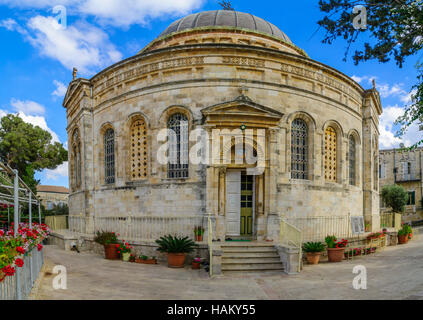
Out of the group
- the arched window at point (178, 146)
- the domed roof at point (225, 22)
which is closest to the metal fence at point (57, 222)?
the arched window at point (178, 146)

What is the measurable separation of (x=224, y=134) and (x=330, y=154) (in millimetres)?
5887

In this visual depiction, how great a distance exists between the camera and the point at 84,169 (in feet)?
47.5

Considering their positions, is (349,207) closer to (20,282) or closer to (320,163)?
(320,163)

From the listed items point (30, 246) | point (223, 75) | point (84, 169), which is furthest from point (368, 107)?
point (30, 246)

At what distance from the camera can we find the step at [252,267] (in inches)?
344

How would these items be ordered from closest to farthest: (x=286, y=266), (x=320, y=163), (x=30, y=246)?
1. (x=30, y=246)
2. (x=286, y=266)
3. (x=320, y=163)

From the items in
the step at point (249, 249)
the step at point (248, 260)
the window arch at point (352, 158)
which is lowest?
the step at point (248, 260)

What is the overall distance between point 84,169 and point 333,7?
12583 millimetres

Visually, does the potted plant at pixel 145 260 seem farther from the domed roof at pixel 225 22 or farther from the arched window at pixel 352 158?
the domed roof at pixel 225 22

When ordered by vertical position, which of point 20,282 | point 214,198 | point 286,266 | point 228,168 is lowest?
point 286,266

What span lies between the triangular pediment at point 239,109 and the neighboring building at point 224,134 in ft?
0.13

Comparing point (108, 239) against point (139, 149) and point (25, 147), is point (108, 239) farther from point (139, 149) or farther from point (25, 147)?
point (25, 147)

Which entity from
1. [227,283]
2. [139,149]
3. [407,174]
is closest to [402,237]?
[227,283]

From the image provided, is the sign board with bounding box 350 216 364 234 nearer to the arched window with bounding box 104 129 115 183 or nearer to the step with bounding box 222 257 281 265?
the step with bounding box 222 257 281 265
